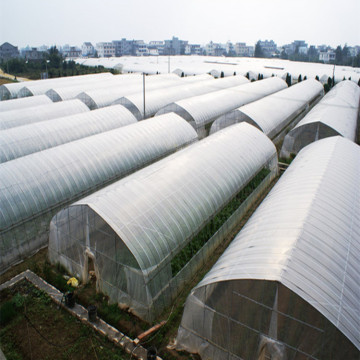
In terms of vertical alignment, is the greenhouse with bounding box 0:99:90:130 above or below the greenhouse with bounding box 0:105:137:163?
above

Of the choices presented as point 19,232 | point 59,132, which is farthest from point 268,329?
point 59,132

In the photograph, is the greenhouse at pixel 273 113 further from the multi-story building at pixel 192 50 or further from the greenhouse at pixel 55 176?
the multi-story building at pixel 192 50

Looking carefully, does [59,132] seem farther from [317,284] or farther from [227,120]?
[317,284]

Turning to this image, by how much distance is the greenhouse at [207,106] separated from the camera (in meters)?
23.1

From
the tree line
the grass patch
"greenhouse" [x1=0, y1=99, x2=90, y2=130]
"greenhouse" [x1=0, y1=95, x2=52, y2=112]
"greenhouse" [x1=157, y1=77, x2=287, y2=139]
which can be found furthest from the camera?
the tree line

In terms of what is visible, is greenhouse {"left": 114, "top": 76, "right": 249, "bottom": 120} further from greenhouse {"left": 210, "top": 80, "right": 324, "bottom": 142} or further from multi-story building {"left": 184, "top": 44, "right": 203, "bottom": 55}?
multi-story building {"left": 184, "top": 44, "right": 203, "bottom": 55}

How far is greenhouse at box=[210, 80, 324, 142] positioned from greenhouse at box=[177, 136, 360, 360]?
12.1 meters

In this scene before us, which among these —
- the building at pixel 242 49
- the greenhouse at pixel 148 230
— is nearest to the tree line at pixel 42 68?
the greenhouse at pixel 148 230

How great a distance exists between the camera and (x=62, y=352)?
793 cm

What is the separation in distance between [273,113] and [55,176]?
55.0 feet

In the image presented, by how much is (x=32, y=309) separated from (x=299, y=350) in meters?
6.97

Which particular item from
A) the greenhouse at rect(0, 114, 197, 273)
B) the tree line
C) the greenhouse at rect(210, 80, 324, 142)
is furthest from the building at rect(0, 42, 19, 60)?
the greenhouse at rect(0, 114, 197, 273)

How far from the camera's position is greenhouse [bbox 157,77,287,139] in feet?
75.9

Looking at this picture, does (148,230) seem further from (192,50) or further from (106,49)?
(192,50)
